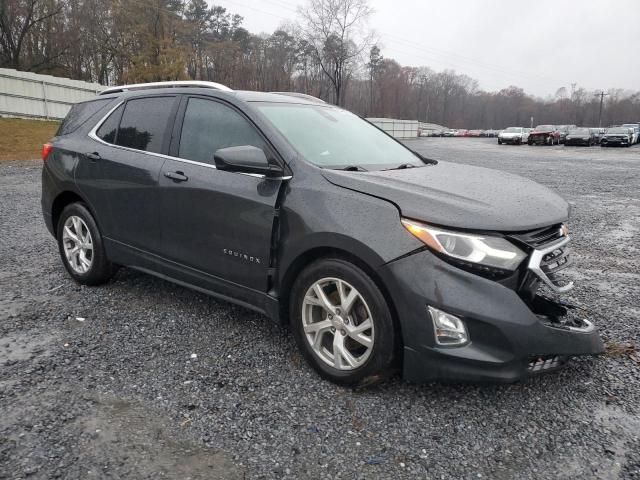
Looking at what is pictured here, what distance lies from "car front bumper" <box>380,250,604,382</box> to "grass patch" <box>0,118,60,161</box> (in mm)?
16310

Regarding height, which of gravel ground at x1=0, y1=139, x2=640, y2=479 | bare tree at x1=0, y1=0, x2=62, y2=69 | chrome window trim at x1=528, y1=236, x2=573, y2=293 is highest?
bare tree at x1=0, y1=0, x2=62, y2=69

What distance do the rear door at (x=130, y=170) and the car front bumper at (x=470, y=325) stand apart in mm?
2093

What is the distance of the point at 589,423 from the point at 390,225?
1.46m

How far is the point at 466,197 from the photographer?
2.65 m

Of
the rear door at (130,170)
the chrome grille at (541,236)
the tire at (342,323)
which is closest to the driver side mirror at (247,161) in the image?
the tire at (342,323)

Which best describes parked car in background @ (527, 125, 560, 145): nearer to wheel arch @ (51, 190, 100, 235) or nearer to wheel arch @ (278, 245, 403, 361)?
wheel arch @ (51, 190, 100, 235)

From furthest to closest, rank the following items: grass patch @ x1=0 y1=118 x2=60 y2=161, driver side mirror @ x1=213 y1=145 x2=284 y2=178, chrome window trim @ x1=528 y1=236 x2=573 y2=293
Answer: grass patch @ x1=0 y1=118 x2=60 y2=161 < driver side mirror @ x1=213 y1=145 x2=284 y2=178 < chrome window trim @ x1=528 y1=236 x2=573 y2=293

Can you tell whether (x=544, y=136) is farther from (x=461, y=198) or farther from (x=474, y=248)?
(x=474, y=248)

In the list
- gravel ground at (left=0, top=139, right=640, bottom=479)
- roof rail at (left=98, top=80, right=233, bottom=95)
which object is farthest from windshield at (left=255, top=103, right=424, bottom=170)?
gravel ground at (left=0, top=139, right=640, bottom=479)

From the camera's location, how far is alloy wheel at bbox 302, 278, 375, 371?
2.66m

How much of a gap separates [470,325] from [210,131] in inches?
88.4

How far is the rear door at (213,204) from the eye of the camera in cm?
302

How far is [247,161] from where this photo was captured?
9.43 feet

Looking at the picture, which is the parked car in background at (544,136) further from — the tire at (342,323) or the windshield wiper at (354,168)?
the tire at (342,323)
